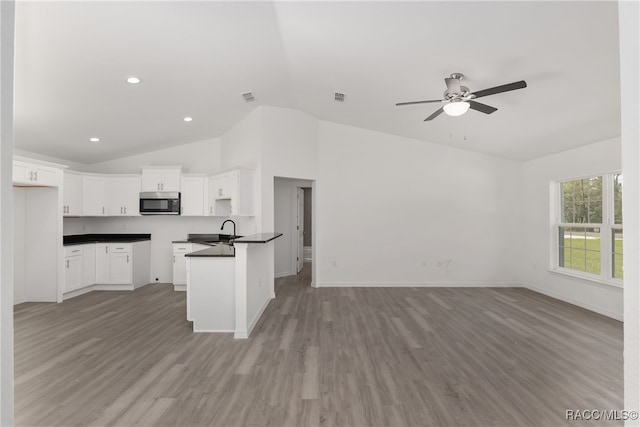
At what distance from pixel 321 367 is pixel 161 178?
16.5ft

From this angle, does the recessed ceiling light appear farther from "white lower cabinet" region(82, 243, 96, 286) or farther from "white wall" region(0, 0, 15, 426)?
"white lower cabinet" region(82, 243, 96, 286)

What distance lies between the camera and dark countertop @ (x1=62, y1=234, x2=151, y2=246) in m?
5.78

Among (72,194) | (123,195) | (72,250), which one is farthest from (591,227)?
(72,194)

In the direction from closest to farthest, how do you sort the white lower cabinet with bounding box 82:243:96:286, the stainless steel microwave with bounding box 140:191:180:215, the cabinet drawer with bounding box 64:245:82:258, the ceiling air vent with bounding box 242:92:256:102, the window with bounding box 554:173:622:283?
the window with bounding box 554:173:622:283 → the ceiling air vent with bounding box 242:92:256:102 → the cabinet drawer with bounding box 64:245:82:258 → the white lower cabinet with bounding box 82:243:96:286 → the stainless steel microwave with bounding box 140:191:180:215

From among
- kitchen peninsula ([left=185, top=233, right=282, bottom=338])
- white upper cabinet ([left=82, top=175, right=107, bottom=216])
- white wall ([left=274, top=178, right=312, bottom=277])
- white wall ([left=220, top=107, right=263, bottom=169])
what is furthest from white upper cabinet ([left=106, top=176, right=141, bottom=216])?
kitchen peninsula ([left=185, top=233, right=282, bottom=338])

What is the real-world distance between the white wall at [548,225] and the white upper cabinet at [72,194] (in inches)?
330

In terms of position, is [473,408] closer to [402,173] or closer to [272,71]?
[272,71]

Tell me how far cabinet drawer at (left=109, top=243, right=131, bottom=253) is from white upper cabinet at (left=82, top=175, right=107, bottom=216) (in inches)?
28.5

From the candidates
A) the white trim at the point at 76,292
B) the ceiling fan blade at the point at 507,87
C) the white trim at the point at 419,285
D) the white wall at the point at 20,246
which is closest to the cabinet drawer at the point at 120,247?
the white trim at the point at 76,292

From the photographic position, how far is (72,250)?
17.9 ft

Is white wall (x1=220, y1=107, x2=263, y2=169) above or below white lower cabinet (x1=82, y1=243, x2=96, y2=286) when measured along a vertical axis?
above

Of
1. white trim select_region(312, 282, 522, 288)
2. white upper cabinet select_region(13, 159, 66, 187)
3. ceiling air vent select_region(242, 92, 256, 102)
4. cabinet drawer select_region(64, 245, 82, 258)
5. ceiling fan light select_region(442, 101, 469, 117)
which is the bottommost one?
white trim select_region(312, 282, 522, 288)

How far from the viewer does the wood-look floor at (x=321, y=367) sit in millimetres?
2244

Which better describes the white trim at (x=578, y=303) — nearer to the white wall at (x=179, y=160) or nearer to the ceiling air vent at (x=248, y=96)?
the ceiling air vent at (x=248, y=96)
